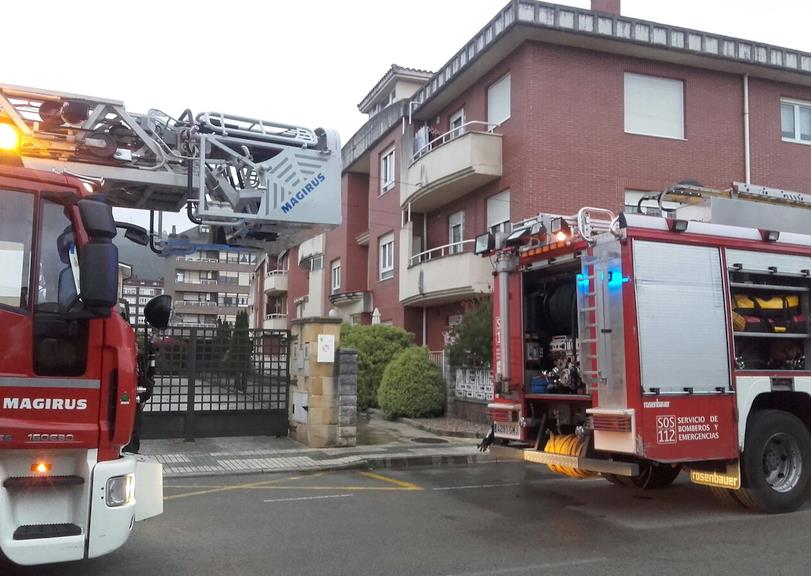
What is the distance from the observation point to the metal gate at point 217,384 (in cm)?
1357

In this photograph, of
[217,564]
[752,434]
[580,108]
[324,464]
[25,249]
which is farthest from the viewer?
[580,108]

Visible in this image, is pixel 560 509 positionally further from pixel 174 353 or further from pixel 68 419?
pixel 174 353

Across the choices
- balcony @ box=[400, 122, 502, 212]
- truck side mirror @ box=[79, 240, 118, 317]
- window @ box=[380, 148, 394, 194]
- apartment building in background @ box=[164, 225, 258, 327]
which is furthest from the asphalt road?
apartment building in background @ box=[164, 225, 258, 327]

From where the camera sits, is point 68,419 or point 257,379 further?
point 257,379

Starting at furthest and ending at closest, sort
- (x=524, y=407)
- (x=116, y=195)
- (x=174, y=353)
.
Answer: (x=174, y=353) → (x=524, y=407) → (x=116, y=195)

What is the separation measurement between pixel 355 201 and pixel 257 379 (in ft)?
59.1

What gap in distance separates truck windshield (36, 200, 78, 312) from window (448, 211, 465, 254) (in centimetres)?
1807

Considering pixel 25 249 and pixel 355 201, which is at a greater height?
pixel 355 201

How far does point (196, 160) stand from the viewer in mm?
6535

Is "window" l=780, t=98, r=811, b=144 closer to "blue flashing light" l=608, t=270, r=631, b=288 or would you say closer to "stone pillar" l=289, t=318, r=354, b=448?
"stone pillar" l=289, t=318, r=354, b=448

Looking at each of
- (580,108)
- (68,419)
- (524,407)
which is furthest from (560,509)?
(580,108)

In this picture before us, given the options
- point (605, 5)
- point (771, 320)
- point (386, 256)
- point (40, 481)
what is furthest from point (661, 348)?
point (386, 256)

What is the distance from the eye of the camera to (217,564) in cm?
608

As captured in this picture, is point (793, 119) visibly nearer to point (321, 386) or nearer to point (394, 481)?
point (321, 386)
